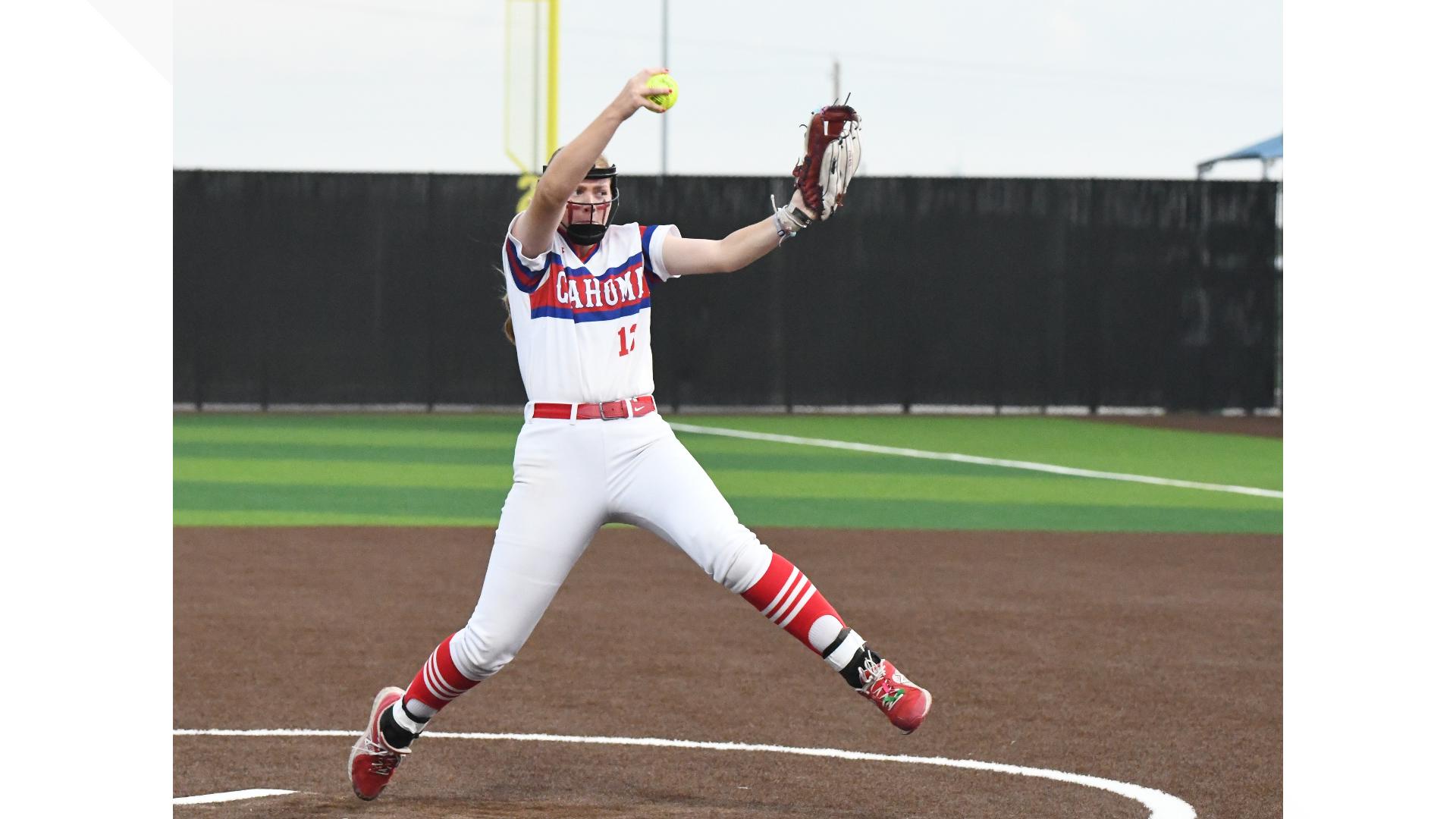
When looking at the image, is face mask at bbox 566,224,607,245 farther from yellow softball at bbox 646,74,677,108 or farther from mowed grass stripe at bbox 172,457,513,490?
mowed grass stripe at bbox 172,457,513,490

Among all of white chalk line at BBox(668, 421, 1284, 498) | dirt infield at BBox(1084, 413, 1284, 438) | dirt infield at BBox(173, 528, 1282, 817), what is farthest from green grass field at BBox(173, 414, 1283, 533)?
dirt infield at BBox(173, 528, 1282, 817)

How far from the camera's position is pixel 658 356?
26.6m

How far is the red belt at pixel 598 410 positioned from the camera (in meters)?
5.49

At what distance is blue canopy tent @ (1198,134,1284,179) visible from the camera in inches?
1159

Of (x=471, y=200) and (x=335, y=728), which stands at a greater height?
(x=471, y=200)

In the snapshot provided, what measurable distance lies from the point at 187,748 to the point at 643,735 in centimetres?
165

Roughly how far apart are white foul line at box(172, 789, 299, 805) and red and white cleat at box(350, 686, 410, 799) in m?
0.31

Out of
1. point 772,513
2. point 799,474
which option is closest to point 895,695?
point 772,513

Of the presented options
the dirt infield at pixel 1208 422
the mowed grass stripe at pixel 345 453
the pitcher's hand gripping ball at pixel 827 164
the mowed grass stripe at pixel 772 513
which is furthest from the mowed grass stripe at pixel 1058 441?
the pitcher's hand gripping ball at pixel 827 164

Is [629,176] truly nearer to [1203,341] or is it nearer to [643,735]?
[1203,341]

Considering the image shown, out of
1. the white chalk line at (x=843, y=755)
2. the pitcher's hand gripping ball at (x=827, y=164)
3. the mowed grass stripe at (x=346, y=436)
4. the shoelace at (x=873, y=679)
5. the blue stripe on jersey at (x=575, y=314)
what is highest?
the pitcher's hand gripping ball at (x=827, y=164)

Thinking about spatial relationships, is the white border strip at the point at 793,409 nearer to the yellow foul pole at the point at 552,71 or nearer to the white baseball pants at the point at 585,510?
the yellow foul pole at the point at 552,71

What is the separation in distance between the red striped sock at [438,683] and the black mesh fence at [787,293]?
65.9ft
